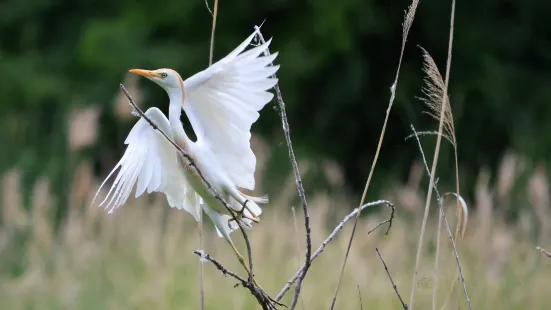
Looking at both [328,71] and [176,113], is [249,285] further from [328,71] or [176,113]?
[328,71]

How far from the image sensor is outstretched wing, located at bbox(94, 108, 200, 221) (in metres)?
1.00

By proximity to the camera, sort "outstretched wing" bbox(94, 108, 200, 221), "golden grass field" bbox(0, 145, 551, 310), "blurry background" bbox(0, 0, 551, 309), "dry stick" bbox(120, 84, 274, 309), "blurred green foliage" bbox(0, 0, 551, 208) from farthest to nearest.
Answer: "blurred green foliage" bbox(0, 0, 551, 208) < "blurry background" bbox(0, 0, 551, 309) < "golden grass field" bbox(0, 145, 551, 310) < "outstretched wing" bbox(94, 108, 200, 221) < "dry stick" bbox(120, 84, 274, 309)

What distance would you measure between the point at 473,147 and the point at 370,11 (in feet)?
3.53

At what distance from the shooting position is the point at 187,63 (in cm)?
504

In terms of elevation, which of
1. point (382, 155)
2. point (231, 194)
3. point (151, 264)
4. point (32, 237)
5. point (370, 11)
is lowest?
point (382, 155)

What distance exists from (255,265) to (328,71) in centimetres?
249

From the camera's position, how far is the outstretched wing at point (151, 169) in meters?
1.00

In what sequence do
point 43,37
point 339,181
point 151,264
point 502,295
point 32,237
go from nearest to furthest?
point 502,295, point 151,264, point 32,237, point 339,181, point 43,37

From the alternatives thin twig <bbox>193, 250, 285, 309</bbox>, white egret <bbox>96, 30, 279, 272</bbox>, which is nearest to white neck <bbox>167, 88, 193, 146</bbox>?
white egret <bbox>96, 30, 279, 272</bbox>

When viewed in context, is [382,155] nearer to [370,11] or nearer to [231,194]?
[370,11]

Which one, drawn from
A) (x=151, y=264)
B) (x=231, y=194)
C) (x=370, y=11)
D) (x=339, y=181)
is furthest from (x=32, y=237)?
(x=231, y=194)

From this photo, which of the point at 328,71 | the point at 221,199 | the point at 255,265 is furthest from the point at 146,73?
the point at 328,71

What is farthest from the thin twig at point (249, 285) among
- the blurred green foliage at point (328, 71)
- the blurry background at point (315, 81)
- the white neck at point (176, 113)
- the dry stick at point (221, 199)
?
the blurred green foliage at point (328, 71)

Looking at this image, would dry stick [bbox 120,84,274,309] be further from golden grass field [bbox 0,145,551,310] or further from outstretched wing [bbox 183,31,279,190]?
golden grass field [bbox 0,145,551,310]
